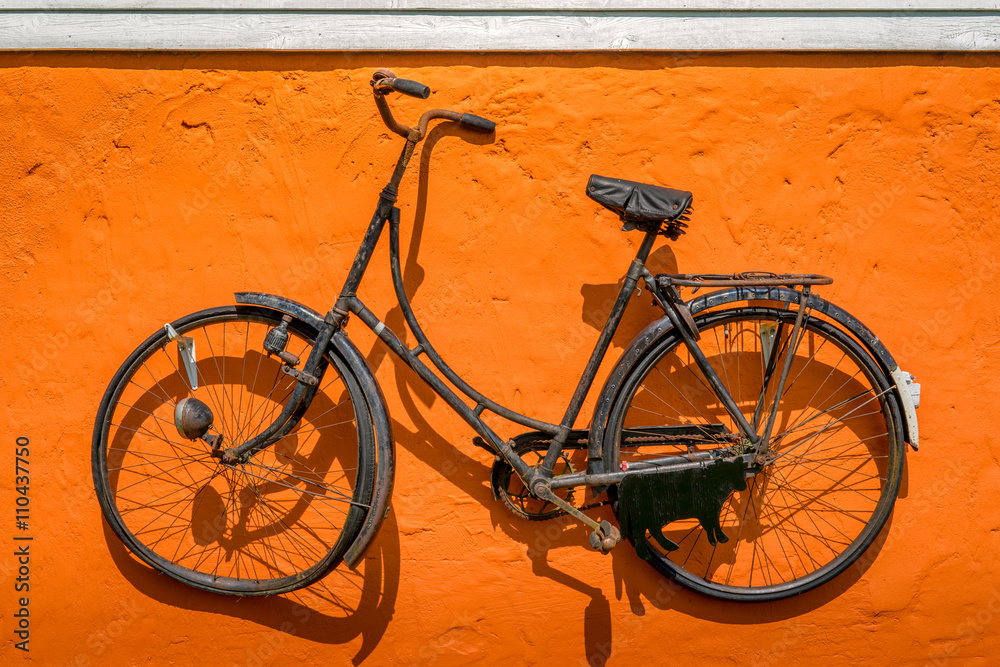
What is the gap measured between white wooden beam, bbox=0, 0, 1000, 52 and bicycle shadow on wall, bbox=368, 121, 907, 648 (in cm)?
55

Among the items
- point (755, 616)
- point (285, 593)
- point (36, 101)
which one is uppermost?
point (36, 101)

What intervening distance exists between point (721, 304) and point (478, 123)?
1156mm

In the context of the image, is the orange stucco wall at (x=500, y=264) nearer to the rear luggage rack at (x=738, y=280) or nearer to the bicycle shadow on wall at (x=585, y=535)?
the bicycle shadow on wall at (x=585, y=535)

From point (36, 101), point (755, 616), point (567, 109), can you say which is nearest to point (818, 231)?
point (567, 109)

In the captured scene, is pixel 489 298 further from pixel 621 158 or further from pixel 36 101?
pixel 36 101

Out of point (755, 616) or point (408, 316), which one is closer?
point (408, 316)

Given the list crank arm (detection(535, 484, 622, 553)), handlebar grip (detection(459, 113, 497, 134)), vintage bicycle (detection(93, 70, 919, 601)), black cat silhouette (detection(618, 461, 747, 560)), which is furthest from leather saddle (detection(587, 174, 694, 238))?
crank arm (detection(535, 484, 622, 553))

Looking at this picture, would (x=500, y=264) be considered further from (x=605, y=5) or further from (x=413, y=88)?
(x=605, y=5)

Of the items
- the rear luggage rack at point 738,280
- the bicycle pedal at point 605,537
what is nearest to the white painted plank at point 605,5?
the rear luggage rack at point 738,280

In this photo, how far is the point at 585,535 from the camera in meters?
2.82

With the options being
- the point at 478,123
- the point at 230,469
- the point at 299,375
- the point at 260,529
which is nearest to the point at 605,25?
the point at 478,123

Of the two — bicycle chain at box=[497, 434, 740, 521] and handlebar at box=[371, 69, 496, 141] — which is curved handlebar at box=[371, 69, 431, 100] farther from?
bicycle chain at box=[497, 434, 740, 521]

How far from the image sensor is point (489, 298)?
9.25 feet

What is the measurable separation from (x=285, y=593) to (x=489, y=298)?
1.41 metres
